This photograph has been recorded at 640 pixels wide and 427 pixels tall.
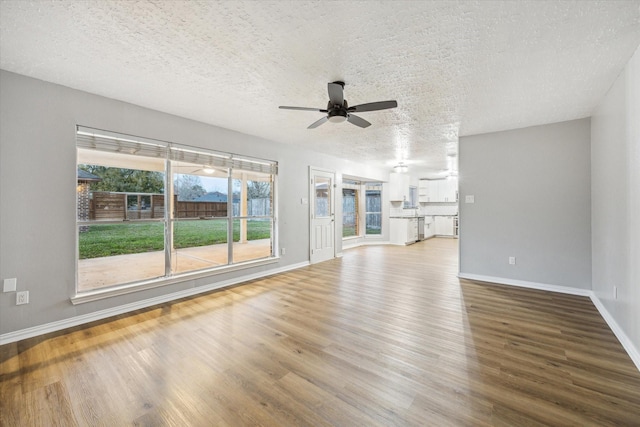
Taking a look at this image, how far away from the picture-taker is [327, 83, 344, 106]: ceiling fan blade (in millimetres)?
2490

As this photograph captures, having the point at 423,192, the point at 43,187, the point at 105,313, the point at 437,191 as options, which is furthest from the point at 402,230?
the point at 43,187

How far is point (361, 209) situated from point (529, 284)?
538 cm

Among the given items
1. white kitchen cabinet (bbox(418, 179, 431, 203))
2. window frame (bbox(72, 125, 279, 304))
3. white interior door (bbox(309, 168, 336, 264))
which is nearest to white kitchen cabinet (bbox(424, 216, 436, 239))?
white kitchen cabinet (bbox(418, 179, 431, 203))

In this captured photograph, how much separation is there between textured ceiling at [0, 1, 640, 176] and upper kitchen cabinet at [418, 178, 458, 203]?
22.5 ft

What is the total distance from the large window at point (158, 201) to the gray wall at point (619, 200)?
14.9 ft

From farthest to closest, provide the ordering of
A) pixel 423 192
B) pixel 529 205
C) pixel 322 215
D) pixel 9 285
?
pixel 423 192
pixel 322 215
pixel 529 205
pixel 9 285

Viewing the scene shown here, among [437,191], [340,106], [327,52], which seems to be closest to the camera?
[327,52]

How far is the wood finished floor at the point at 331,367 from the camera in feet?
5.16

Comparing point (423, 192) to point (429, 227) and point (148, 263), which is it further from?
point (148, 263)

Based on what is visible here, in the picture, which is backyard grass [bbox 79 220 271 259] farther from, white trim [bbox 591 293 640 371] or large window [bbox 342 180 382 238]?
white trim [bbox 591 293 640 371]

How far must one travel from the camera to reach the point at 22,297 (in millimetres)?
2516

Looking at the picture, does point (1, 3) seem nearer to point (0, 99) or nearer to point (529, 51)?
point (0, 99)

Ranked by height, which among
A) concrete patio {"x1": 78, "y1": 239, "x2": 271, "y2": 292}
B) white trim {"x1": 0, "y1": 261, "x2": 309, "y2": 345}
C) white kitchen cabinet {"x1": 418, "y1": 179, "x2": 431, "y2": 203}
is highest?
white kitchen cabinet {"x1": 418, "y1": 179, "x2": 431, "y2": 203}

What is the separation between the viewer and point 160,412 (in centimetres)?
159
